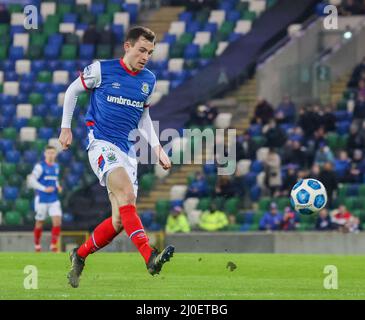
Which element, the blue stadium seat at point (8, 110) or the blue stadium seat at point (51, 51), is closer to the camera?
the blue stadium seat at point (8, 110)

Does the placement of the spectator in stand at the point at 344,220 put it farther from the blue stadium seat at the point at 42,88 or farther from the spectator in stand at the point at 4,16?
the spectator in stand at the point at 4,16

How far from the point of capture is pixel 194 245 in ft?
83.4

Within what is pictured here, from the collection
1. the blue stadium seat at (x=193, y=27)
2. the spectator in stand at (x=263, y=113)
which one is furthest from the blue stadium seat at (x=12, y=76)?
the spectator in stand at (x=263, y=113)

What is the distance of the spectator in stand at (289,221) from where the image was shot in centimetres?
2615

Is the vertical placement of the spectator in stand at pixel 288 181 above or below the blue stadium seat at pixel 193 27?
below

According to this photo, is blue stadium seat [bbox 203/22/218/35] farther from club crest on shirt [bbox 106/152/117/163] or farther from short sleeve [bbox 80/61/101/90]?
club crest on shirt [bbox 106/152/117/163]

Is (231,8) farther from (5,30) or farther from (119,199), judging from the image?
(119,199)

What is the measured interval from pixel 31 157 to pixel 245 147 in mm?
5413

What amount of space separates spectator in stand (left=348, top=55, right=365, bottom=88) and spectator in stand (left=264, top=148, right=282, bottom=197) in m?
3.37

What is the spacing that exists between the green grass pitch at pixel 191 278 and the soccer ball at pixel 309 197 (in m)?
0.80

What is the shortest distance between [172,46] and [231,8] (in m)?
2.07

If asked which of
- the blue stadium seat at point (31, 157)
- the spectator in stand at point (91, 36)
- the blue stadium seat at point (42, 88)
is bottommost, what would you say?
the blue stadium seat at point (31, 157)

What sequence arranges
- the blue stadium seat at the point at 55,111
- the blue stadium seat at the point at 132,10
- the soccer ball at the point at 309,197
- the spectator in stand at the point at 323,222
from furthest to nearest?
the blue stadium seat at the point at 132,10
the blue stadium seat at the point at 55,111
the spectator in stand at the point at 323,222
the soccer ball at the point at 309,197
